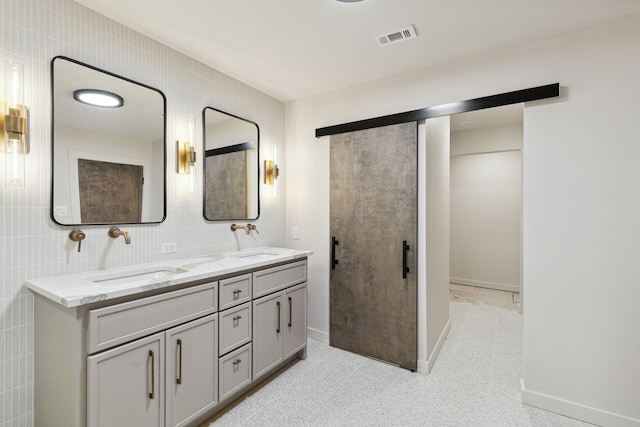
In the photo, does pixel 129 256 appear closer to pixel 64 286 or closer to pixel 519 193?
pixel 64 286

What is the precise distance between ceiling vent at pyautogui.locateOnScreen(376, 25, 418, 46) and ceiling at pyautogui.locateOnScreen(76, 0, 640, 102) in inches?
1.5

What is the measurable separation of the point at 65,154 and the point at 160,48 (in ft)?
3.47

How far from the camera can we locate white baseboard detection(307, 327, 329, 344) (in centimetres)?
316

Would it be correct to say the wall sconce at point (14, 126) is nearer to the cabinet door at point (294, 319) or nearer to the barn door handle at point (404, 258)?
the cabinet door at point (294, 319)

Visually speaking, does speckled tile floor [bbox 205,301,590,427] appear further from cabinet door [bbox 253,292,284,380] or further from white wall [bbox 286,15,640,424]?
white wall [bbox 286,15,640,424]

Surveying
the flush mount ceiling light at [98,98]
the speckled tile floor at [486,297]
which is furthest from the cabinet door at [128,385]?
the speckled tile floor at [486,297]

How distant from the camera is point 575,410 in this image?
2.01 metres

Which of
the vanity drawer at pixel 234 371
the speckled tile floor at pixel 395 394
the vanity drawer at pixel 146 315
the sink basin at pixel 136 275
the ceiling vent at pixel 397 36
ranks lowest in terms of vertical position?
the speckled tile floor at pixel 395 394

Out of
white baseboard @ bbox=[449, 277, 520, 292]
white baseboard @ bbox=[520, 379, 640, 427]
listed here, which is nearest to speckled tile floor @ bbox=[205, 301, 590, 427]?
white baseboard @ bbox=[520, 379, 640, 427]

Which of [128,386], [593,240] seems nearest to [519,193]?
[593,240]

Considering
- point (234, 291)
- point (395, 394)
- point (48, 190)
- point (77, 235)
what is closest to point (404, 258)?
point (395, 394)

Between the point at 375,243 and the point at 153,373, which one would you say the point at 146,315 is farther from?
the point at 375,243

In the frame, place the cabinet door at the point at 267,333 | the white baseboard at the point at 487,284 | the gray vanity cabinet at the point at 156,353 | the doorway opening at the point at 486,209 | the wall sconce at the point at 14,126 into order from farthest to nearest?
the white baseboard at the point at 487,284
the doorway opening at the point at 486,209
the cabinet door at the point at 267,333
the wall sconce at the point at 14,126
the gray vanity cabinet at the point at 156,353

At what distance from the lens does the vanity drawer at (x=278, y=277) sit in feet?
7.48
